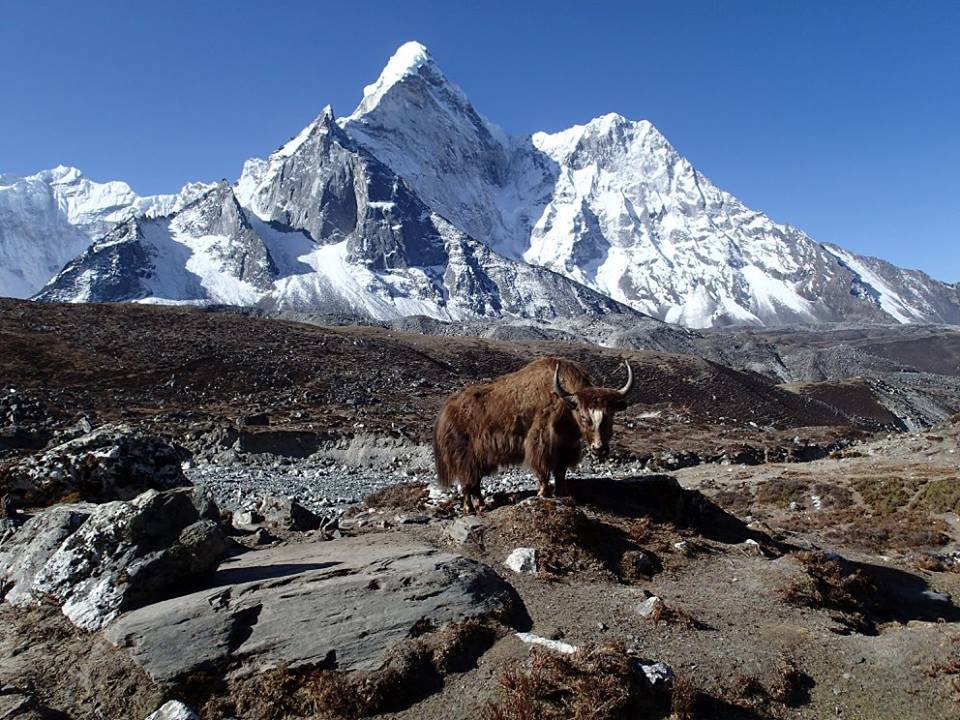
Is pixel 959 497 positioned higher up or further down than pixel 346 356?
further down

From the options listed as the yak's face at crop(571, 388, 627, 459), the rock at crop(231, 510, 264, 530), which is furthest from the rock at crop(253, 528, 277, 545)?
the yak's face at crop(571, 388, 627, 459)

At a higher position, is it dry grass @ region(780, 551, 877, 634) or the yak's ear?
the yak's ear

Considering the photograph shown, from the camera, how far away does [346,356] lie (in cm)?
6141

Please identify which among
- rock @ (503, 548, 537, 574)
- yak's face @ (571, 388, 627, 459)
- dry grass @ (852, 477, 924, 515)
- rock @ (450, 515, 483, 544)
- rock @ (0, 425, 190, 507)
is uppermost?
yak's face @ (571, 388, 627, 459)

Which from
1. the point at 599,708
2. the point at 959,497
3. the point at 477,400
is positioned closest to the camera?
the point at 599,708

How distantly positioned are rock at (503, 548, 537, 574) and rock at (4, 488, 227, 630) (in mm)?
3788

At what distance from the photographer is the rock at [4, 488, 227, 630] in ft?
24.9

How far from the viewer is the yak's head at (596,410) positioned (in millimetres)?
10625

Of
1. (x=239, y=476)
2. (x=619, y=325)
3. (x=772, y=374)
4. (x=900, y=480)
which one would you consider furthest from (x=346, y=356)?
(x=619, y=325)

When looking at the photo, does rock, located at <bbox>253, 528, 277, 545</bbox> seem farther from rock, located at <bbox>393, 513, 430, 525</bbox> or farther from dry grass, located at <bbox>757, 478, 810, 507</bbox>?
dry grass, located at <bbox>757, 478, 810, 507</bbox>

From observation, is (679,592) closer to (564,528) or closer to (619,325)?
(564,528)

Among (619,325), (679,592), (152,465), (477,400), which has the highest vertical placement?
(619,325)

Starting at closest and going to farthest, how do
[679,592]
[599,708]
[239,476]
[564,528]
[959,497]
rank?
[599,708]
[679,592]
[564,528]
[959,497]
[239,476]

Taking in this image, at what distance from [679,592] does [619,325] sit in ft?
565
